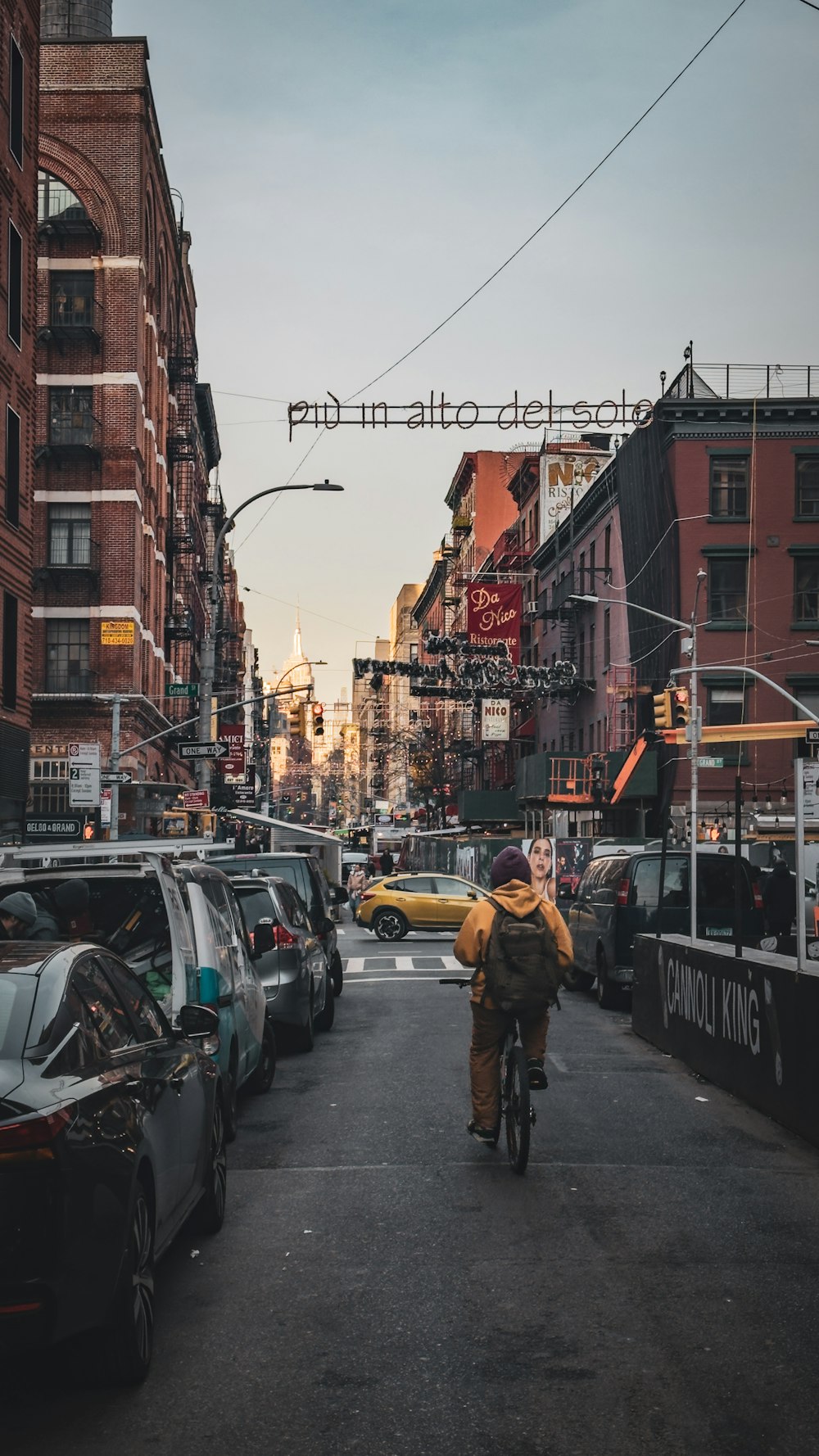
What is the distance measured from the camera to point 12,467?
95.6 feet

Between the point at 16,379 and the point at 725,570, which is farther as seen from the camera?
the point at 725,570

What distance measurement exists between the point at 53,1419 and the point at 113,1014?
1.62m

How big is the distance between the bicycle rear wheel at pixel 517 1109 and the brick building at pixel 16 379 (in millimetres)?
18888

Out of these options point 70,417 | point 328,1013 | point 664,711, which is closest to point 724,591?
point 664,711

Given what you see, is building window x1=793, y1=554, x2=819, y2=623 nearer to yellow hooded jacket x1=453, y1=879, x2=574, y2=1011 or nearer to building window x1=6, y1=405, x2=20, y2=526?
building window x1=6, y1=405, x2=20, y2=526

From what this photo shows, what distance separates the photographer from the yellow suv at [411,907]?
3562 centimetres

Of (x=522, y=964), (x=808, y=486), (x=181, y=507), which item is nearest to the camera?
(x=522, y=964)

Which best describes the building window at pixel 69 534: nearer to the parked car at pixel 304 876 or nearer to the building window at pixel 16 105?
the building window at pixel 16 105

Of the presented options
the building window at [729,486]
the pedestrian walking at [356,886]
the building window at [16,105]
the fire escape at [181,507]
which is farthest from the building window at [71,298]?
the building window at [16,105]

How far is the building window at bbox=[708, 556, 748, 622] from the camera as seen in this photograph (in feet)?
157

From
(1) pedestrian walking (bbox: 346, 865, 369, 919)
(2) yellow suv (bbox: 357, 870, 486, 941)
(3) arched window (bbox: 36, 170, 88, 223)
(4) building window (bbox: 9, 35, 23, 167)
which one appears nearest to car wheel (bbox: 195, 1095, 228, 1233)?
(4) building window (bbox: 9, 35, 23, 167)

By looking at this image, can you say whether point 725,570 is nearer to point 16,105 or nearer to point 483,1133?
point 16,105

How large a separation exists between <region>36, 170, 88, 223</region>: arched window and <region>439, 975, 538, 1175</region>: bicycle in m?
45.4

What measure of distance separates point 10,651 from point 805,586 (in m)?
27.3
